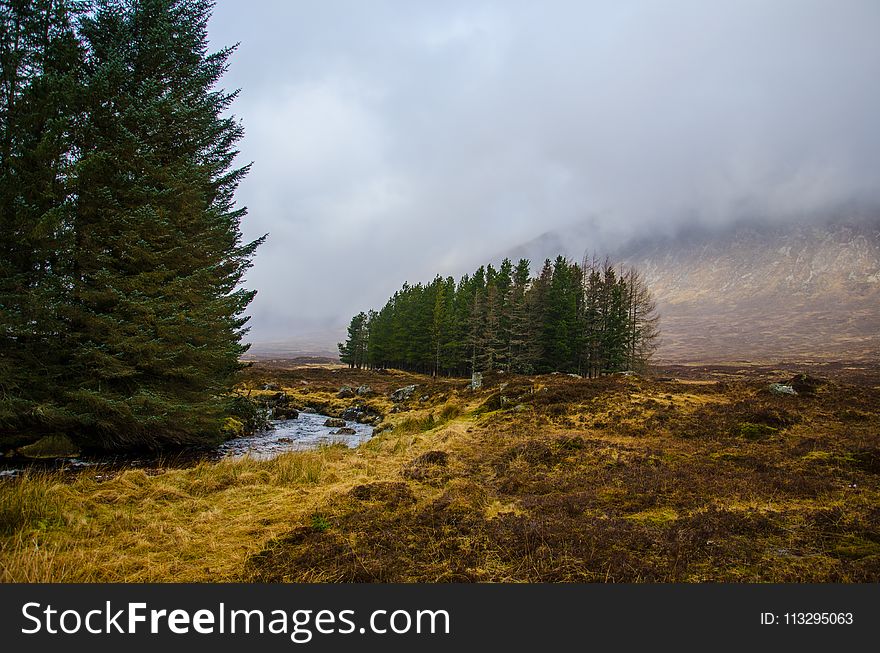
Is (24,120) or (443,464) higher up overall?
(24,120)

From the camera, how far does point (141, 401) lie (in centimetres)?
987

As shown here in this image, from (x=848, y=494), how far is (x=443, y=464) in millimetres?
7359

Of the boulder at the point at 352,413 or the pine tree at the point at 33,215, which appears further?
the boulder at the point at 352,413

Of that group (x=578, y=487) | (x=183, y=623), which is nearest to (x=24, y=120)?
(x=183, y=623)

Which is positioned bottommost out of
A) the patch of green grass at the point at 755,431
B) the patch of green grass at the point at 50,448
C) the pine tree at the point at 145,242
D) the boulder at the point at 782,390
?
the patch of green grass at the point at 50,448

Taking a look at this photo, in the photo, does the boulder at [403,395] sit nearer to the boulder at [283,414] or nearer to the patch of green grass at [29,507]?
the boulder at [283,414]

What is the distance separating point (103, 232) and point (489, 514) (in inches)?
483

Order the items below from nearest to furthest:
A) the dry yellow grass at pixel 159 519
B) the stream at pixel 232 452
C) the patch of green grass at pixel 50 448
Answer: the dry yellow grass at pixel 159 519 < the stream at pixel 232 452 < the patch of green grass at pixel 50 448

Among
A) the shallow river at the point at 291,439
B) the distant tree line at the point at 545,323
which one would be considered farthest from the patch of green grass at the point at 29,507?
the distant tree line at the point at 545,323

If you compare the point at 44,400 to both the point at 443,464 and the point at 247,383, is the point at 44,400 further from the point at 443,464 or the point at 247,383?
the point at 247,383

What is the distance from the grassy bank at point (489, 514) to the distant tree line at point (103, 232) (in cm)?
304

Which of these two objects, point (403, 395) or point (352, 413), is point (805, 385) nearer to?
point (403, 395)

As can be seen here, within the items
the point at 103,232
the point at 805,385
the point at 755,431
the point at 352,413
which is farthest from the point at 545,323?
the point at 103,232

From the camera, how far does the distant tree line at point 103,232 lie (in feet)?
29.9
